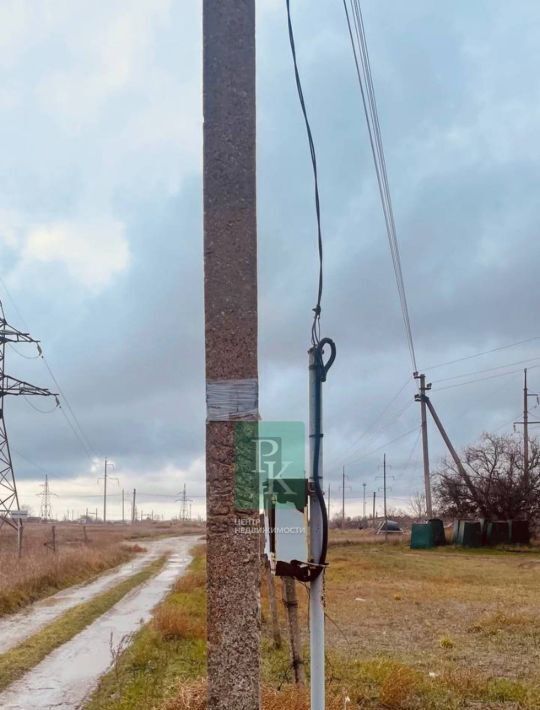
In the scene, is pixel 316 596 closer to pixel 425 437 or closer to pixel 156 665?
pixel 156 665

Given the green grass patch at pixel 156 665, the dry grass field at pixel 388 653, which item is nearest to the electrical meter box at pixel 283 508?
the dry grass field at pixel 388 653

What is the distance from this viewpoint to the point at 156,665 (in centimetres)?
846

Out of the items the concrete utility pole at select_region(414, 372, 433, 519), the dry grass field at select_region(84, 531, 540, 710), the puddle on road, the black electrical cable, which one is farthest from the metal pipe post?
the concrete utility pole at select_region(414, 372, 433, 519)

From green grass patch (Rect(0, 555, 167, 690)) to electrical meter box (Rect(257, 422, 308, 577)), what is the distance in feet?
20.6

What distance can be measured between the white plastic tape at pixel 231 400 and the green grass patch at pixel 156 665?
418 centimetres

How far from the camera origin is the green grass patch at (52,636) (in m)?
9.22

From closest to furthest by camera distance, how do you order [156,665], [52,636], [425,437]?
[156,665] → [52,636] → [425,437]

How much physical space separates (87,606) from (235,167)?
557 inches

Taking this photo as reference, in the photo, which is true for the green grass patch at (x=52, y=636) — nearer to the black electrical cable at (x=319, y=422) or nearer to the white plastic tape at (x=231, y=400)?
the black electrical cable at (x=319, y=422)

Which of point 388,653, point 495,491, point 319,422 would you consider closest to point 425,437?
point 495,491

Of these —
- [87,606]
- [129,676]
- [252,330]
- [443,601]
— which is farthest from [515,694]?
[87,606]

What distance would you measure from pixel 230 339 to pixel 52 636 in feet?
33.1

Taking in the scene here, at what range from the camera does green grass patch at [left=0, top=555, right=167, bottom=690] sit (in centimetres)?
922

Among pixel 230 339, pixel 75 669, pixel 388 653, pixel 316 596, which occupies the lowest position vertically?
pixel 75 669
